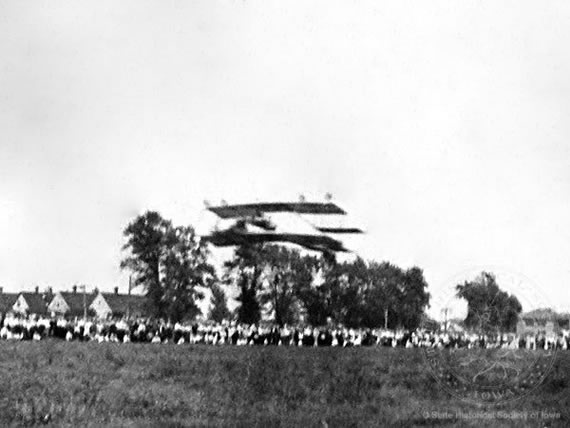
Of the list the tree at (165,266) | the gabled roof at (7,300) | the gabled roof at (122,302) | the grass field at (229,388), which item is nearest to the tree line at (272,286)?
the tree at (165,266)

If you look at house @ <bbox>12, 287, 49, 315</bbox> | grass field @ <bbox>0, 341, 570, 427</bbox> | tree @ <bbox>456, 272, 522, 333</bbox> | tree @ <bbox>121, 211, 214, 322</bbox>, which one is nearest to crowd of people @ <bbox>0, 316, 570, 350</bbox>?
grass field @ <bbox>0, 341, 570, 427</bbox>

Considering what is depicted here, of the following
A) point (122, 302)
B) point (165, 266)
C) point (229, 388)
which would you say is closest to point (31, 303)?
point (122, 302)

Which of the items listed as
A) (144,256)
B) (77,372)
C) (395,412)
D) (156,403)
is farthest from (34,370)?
(144,256)

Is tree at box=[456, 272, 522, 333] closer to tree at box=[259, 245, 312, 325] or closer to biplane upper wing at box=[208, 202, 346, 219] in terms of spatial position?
biplane upper wing at box=[208, 202, 346, 219]

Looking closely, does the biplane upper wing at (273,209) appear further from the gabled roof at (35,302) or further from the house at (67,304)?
the gabled roof at (35,302)

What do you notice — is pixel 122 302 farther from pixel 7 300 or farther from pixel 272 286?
pixel 272 286
